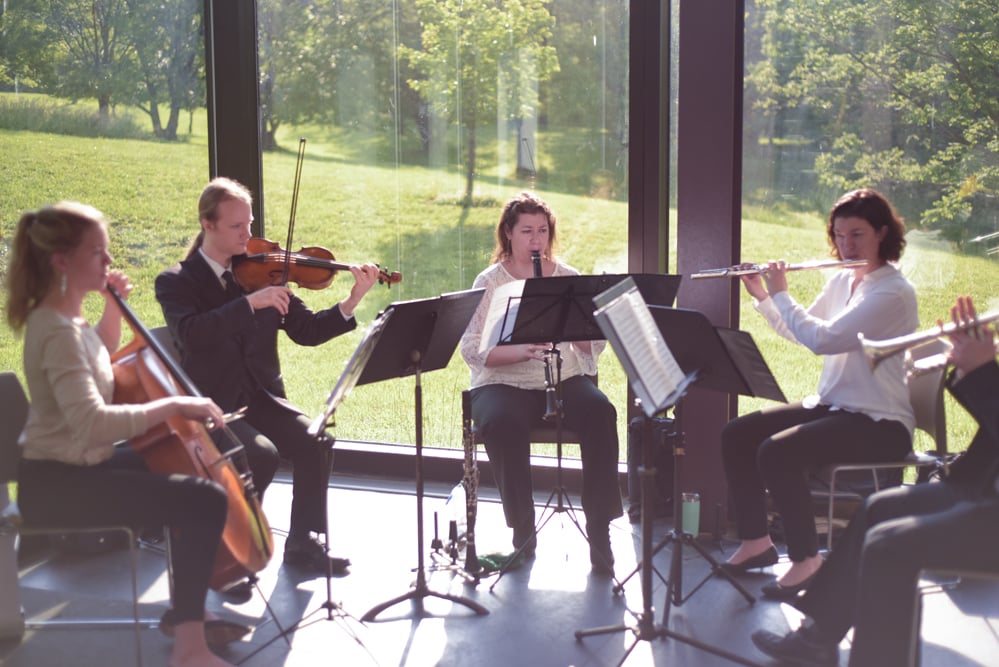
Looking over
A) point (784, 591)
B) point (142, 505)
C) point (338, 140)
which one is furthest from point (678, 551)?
point (338, 140)

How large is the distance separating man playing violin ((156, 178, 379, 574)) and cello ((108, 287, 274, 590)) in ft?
1.59

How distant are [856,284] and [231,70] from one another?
119 inches

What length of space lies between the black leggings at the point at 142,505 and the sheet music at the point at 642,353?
3.82ft

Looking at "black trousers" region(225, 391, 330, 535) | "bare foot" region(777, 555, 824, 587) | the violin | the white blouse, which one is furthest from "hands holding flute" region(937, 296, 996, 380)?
"black trousers" region(225, 391, 330, 535)

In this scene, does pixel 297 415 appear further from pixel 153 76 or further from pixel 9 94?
pixel 9 94

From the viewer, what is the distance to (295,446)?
149 inches

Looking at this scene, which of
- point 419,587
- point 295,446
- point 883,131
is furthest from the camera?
point 883,131

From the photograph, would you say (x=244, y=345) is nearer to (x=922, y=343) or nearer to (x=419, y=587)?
(x=419, y=587)

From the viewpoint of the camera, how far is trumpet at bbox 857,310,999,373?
2609 mm

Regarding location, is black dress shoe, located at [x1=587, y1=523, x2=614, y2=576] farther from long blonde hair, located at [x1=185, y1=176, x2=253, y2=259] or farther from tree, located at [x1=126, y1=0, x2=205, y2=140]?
tree, located at [x1=126, y1=0, x2=205, y2=140]

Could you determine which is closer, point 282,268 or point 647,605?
point 647,605

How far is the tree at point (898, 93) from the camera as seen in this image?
3.78 metres

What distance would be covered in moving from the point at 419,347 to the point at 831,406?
1.43 metres

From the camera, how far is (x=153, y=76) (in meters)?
4.88
